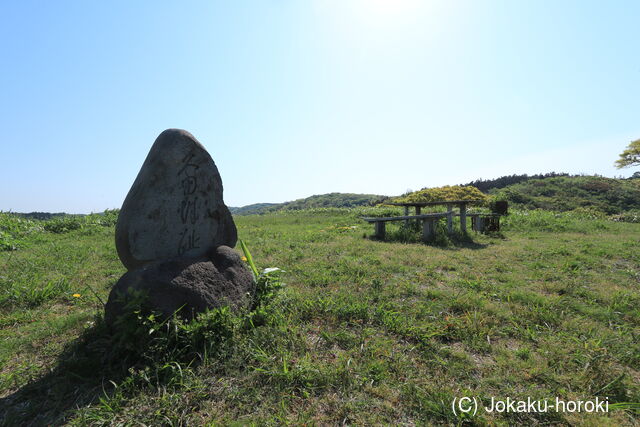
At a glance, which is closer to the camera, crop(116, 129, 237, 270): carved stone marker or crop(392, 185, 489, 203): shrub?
crop(116, 129, 237, 270): carved stone marker

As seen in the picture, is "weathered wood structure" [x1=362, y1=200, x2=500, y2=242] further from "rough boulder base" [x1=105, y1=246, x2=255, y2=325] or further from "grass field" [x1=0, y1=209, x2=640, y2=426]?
"rough boulder base" [x1=105, y1=246, x2=255, y2=325]

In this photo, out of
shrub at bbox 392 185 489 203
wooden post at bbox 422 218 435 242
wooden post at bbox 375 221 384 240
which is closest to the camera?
wooden post at bbox 422 218 435 242

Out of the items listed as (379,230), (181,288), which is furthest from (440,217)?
(181,288)

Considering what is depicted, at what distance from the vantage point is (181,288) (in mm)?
2814

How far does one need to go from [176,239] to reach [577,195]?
27.2 m

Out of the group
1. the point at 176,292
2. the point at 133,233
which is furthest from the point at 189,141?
the point at 176,292

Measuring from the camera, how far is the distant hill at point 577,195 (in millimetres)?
19050

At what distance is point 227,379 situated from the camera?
2.41 meters

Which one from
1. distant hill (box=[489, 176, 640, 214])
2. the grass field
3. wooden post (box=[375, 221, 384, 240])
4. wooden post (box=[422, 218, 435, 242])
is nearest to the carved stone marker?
the grass field

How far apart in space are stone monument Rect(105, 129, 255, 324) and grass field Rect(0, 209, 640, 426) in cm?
28

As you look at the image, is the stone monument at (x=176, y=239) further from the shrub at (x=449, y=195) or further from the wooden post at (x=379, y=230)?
the shrub at (x=449, y=195)

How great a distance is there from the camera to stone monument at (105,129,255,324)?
9.17ft

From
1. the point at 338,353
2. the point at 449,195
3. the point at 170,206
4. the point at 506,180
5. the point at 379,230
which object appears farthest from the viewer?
the point at 506,180

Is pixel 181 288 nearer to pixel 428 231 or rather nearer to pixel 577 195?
pixel 428 231
